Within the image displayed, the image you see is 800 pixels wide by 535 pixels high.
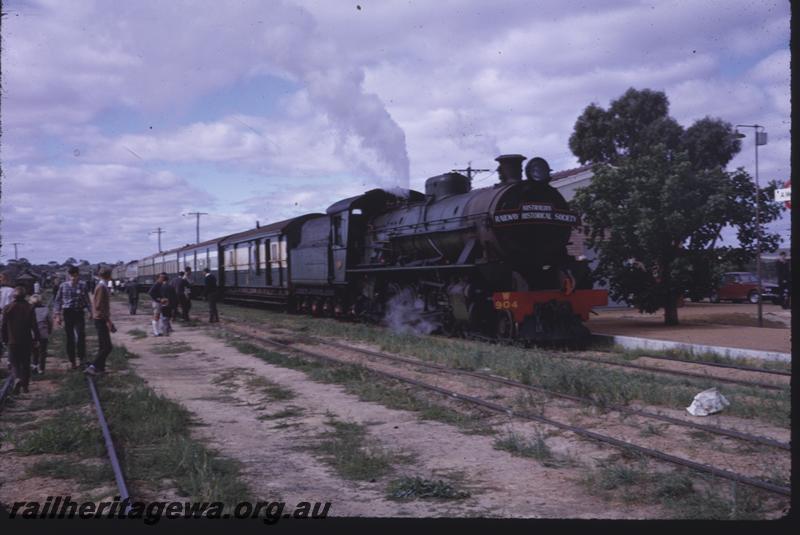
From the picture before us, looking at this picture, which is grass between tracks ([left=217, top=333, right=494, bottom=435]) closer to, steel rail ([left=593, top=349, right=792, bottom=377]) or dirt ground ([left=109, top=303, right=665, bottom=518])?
dirt ground ([left=109, top=303, right=665, bottom=518])

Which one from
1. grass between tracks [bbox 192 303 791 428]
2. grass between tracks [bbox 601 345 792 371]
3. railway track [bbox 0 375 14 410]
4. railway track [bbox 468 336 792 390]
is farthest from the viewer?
grass between tracks [bbox 601 345 792 371]

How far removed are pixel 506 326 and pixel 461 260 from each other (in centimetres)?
169

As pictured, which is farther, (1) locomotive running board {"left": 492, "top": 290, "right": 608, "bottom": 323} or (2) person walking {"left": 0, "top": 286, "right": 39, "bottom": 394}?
(1) locomotive running board {"left": 492, "top": 290, "right": 608, "bottom": 323}

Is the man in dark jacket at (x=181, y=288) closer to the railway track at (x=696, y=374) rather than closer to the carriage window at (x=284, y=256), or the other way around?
the carriage window at (x=284, y=256)

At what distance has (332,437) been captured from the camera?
261 inches

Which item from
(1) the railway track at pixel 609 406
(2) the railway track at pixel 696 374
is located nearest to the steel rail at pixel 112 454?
(1) the railway track at pixel 609 406

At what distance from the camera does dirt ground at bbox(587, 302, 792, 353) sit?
520 inches

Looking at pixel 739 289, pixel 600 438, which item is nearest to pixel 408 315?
pixel 600 438

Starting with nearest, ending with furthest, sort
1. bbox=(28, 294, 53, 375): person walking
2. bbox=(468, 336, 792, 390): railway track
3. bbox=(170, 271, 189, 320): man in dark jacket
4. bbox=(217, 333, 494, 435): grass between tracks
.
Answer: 1. bbox=(217, 333, 494, 435): grass between tracks
2. bbox=(468, 336, 792, 390): railway track
3. bbox=(28, 294, 53, 375): person walking
4. bbox=(170, 271, 189, 320): man in dark jacket

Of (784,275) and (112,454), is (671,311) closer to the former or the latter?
(784,275)

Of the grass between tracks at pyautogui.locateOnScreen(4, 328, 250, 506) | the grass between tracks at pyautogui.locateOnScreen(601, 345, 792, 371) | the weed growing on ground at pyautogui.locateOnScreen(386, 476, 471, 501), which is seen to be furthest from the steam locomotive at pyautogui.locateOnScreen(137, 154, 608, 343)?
the weed growing on ground at pyautogui.locateOnScreen(386, 476, 471, 501)

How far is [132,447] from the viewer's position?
6297 millimetres

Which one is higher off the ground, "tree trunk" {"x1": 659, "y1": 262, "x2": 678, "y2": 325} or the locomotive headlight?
the locomotive headlight

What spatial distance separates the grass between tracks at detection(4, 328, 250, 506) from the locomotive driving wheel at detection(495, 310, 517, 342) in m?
7.25
